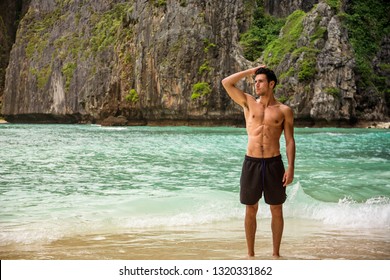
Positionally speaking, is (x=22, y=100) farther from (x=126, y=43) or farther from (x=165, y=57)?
(x=165, y=57)

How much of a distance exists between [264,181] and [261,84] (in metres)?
0.62

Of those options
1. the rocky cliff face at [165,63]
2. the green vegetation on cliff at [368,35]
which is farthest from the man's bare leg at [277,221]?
the green vegetation on cliff at [368,35]

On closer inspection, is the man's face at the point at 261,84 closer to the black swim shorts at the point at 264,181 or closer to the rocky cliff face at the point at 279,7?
the black swim shorts at the point at 264,181

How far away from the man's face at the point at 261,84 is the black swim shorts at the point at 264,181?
0.44 metres

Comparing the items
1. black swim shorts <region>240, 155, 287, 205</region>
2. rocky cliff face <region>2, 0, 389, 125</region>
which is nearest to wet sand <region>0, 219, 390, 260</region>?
black swim shorts <region>240, 155, 287, 205</region>

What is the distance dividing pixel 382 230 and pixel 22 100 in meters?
51.5

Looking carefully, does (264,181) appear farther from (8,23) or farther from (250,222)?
(8,23)

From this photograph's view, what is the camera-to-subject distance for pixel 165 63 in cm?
3766

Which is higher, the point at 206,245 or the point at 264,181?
the point at 264,181

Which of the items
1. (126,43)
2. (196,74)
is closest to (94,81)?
(126,43)

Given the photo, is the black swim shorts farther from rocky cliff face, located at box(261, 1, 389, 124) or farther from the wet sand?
rocky cliff face, located at box(261, 1, 389, 124)

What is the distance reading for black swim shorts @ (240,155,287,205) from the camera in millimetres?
3291

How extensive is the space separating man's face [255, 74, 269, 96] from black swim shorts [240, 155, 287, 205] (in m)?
0.44

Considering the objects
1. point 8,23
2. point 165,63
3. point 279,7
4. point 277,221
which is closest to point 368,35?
point 279,7
